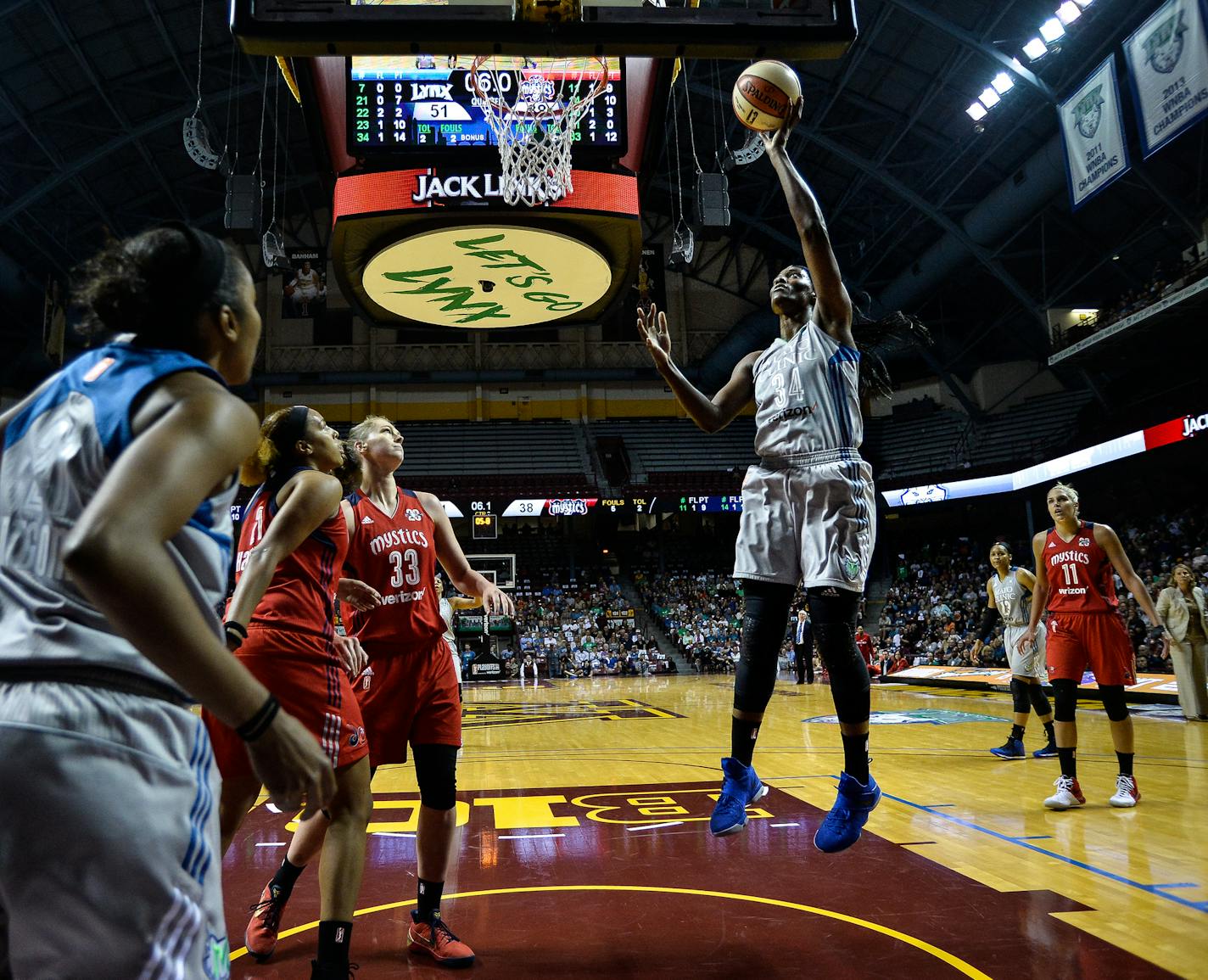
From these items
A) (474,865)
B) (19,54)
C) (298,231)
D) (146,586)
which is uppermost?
(298,231)

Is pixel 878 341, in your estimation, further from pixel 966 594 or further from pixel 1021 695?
pixel 966 594

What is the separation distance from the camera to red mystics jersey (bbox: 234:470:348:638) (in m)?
3.05

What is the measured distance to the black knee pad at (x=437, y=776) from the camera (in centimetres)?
344

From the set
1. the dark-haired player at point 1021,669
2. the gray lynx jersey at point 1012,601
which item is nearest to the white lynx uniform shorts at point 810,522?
the dark-haired player at point 1021,669

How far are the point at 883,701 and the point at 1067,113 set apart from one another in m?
11.4

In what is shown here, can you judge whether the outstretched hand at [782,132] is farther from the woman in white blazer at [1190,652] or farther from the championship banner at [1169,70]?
the championship banner at [1169,70]

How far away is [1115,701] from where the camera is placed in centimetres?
572

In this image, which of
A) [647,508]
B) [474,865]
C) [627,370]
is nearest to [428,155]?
[474,865]

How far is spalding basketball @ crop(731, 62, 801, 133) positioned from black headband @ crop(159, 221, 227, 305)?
252 cm

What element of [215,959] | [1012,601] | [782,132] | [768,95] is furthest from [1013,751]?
[215,959]

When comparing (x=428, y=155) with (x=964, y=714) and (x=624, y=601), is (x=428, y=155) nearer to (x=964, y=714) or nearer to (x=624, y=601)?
(x=964, y=714)

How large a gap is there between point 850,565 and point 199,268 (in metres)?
2.42

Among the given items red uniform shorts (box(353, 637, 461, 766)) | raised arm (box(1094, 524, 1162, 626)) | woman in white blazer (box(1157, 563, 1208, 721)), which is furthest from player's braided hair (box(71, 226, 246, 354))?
woman in white blazer (box(1157, 563, 1208, 721))

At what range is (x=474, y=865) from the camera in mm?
4297
